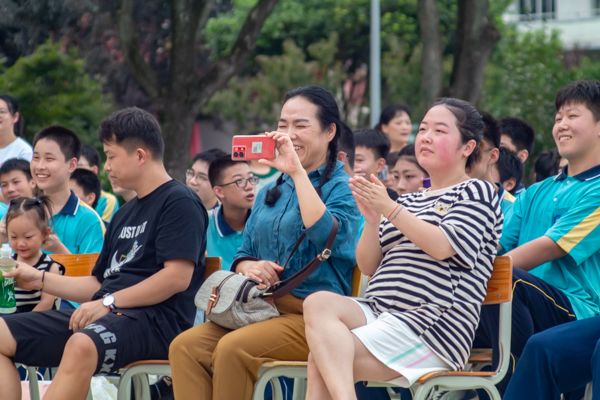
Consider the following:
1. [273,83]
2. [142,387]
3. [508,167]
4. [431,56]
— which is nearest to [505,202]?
→ [508,167]

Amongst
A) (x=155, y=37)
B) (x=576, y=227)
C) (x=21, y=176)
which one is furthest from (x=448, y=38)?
(x=576, y=227)

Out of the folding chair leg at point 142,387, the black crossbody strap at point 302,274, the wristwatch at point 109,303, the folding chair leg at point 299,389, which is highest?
the black crossbody strap at point 302,274

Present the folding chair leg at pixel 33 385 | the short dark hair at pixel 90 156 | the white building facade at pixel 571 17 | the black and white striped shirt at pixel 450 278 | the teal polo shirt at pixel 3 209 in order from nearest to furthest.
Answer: the black and white striped shirt at pixel 450 278
the folding chair leg at pixel 33 385
the teal polo shirt at pixel 3 209
the short dark hair at pixel 90 156
the white building facade at pixel 571 17

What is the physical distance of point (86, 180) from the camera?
844cm

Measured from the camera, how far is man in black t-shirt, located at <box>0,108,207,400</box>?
5.15m

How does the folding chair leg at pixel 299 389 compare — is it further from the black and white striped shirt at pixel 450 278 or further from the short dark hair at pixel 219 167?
the short dark hair at pixel 219 167

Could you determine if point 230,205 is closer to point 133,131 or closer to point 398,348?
point 133,131

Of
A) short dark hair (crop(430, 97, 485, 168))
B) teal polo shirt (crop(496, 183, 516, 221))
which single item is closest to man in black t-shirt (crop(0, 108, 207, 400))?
short dark hair (crop(430, 97, 485, 168))

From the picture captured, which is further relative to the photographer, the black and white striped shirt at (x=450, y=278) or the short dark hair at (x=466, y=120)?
the short dark hair at (x=466, y=120)

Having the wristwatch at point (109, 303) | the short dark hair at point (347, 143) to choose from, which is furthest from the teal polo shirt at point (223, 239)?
the wristwatch at point (109, 303)

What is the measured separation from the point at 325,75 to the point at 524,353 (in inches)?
835

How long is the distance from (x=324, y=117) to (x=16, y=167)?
3.14 m

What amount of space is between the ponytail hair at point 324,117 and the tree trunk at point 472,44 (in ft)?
27.5

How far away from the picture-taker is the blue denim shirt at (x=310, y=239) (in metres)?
5.16
